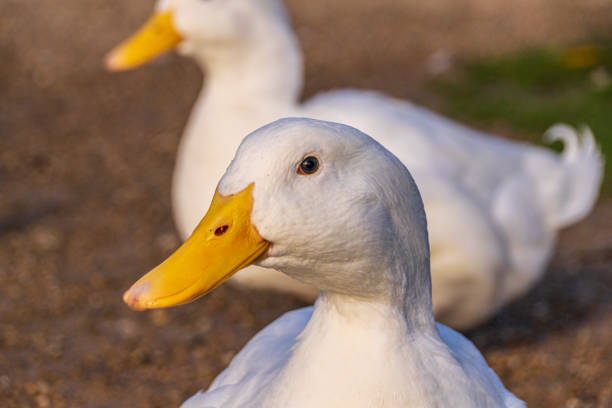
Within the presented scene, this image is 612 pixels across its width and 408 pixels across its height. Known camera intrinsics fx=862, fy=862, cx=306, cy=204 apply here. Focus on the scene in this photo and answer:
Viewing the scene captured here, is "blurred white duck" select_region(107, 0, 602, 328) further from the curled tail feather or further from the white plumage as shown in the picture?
the white plumage

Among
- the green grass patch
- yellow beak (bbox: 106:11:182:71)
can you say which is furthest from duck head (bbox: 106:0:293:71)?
the green grass patch

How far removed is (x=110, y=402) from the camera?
3494 mm

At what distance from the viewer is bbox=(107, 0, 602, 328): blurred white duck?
3.48m

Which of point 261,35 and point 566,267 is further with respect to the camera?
point 566,267

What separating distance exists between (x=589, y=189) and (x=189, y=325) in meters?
1.95

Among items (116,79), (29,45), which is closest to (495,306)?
(116,79)

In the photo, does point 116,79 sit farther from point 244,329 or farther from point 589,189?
point 589,189

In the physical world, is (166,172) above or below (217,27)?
below

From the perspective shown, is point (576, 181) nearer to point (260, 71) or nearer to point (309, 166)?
point (260, 71)

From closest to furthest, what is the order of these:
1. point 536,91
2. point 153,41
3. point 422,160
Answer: point 422,160 < point 153,41 < point 536,91

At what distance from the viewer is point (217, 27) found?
3.68 m

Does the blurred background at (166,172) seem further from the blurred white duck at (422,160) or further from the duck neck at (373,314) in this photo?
the duck neck at (373,314)

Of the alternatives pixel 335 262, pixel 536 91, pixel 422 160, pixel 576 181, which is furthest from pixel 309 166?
pixel 536 91

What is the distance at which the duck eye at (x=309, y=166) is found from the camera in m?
1.64
